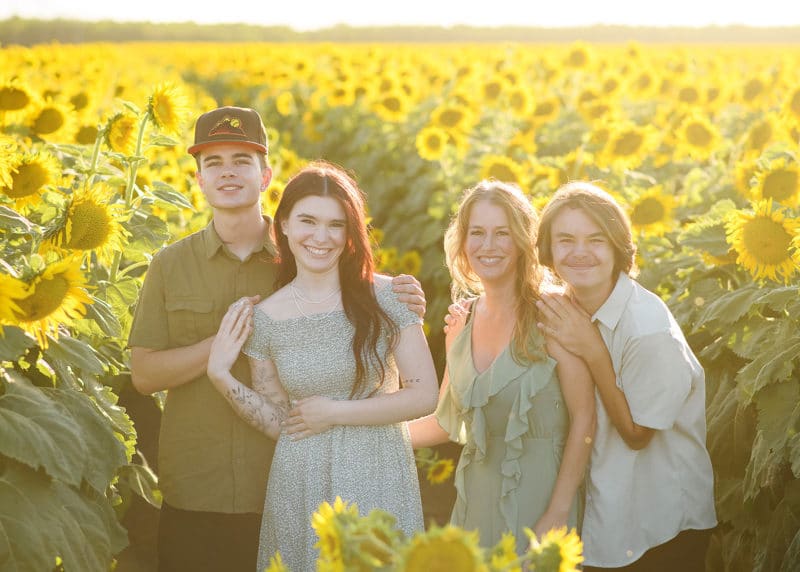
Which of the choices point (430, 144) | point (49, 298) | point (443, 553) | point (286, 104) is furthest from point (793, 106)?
point (286, 104)

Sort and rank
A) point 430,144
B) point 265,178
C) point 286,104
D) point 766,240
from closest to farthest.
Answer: point 265,178 → point 766,240 → point 430,144 → point 286,104

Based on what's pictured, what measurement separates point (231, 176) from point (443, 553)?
2.12 m

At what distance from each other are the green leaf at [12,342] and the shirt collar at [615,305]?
1599mm

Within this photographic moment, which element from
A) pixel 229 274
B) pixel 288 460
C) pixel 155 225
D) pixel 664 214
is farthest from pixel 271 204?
pixel 288 460

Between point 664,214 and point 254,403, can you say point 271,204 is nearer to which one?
point 664,214

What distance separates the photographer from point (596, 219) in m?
3.46

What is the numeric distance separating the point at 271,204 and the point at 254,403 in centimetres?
271

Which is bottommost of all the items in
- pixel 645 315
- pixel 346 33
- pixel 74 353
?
pixel 74 353

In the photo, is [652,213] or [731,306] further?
[652,213]

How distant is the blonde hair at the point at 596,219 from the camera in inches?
136

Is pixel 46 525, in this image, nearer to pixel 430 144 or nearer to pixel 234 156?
pixel 234 156

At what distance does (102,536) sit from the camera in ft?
9.85

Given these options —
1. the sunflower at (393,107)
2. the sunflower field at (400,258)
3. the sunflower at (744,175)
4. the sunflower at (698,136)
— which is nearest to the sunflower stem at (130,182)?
the sunflower field at (400,258)

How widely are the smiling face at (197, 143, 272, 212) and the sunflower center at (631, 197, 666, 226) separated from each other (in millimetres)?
3003
